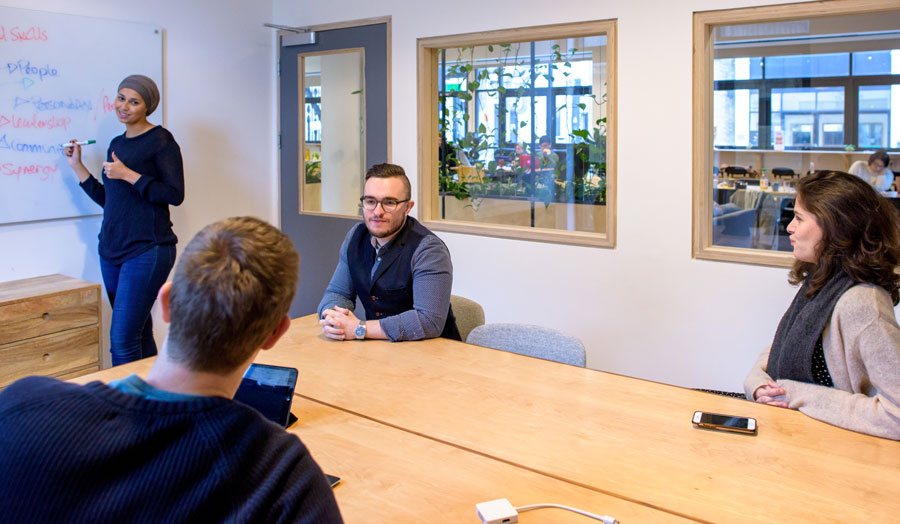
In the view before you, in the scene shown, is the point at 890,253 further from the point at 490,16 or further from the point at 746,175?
the point at 490,16

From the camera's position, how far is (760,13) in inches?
133

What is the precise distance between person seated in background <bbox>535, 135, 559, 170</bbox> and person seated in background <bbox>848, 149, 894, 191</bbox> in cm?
170

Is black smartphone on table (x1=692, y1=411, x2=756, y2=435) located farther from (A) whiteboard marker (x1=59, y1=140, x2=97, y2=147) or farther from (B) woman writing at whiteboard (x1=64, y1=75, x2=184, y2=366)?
(A) whiteboard marker (x1=59, y1=140, x2=97, y2=147)

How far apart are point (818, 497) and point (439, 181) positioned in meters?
3.42

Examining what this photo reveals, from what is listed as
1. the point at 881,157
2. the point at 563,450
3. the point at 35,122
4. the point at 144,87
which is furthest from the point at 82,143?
the point at 881,157

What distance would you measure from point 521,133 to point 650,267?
1.11 m

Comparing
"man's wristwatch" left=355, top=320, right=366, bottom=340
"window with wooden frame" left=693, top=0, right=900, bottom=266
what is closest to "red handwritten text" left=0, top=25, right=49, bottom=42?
"man's wristwatch" left=355, top=320, right=366, bottom=340

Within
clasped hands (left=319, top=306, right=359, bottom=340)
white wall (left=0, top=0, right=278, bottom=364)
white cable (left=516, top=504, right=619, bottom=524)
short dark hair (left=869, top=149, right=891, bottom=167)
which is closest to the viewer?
white cable (left=516, top=504, right=619, bottom=524)

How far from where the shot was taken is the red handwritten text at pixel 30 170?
3.83 meters

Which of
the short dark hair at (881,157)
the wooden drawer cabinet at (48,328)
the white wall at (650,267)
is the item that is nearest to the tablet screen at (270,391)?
the wooden drawer cabinet at (48,328)

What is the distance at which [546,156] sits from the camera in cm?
425

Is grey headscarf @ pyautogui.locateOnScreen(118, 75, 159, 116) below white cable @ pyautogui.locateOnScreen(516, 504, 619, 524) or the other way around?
the other way around

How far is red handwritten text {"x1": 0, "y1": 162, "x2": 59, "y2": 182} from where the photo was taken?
383 cm

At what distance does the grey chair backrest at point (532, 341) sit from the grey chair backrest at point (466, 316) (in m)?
0.28
